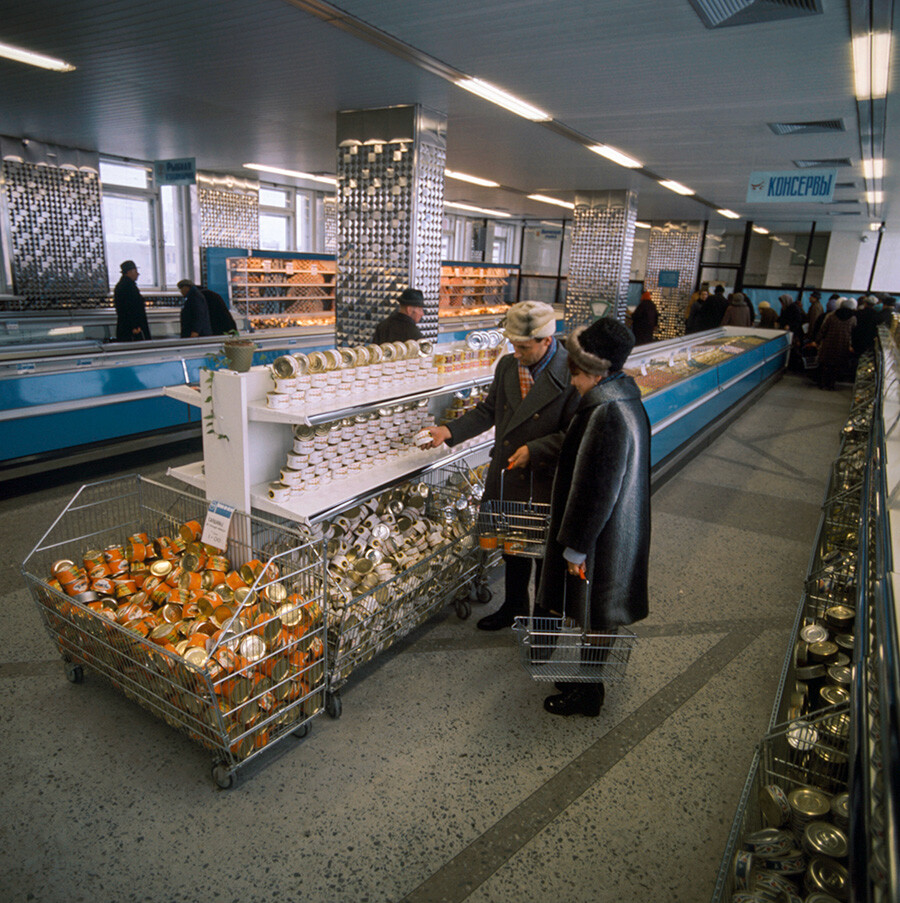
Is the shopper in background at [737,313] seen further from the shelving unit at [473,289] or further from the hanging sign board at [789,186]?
the shelving unit at [473,289]

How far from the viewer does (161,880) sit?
217 cm

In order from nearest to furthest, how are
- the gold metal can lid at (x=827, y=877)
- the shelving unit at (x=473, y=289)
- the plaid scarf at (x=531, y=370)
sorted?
the gold metal can lid at (x=827, y=877), the plaid scarf at (x=531, y=370), the shelving unit at (x=473, y=289)

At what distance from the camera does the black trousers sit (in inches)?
146

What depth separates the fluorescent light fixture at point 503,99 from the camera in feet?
20.0

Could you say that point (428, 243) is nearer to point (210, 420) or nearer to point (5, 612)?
point (210, 420)

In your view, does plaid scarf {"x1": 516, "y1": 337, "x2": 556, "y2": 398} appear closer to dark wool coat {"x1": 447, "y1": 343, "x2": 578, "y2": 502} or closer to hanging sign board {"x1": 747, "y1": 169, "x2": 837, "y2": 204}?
dark wool coat {"x1": 447, "y1": 343, "x2": 578, "y2": 502}

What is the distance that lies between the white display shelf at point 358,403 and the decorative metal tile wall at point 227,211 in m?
11.6

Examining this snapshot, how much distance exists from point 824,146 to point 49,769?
9323 millimetres

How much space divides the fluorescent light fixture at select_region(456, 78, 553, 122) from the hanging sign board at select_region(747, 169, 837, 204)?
295 cm

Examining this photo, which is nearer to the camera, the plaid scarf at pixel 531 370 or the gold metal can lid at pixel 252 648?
the gold metal can lid at pixel 252 648

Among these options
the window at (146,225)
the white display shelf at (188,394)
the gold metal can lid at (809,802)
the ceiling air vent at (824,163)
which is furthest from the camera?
the window at (146,225)

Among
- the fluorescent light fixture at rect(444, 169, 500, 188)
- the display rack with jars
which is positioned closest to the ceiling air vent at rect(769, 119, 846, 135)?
the fluorescent light fixture at rect(444, 169, 500, 188)

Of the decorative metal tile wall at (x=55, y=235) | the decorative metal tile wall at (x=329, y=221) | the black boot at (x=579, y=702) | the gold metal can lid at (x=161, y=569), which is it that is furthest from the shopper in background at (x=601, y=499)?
the decorative metal tile wall at (x=329, y=221)

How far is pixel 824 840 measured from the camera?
177 cm
